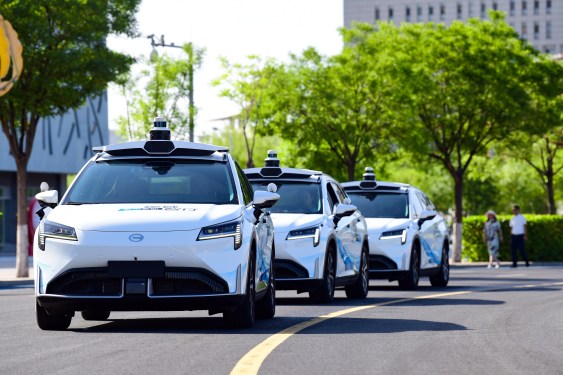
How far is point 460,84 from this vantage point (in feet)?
151

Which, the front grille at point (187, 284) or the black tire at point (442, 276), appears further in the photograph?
the black tire at point (442, 276)

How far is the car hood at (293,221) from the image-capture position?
16.3 m

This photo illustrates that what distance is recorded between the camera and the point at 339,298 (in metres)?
18.7

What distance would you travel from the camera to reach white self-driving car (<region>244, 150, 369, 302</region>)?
16.2 m

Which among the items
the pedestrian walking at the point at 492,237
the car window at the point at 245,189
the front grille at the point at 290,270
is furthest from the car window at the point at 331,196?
the pedestrian walking at the point at 492,237

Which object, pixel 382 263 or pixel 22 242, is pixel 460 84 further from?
pixel 382 263

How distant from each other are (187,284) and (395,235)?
34.1 ft

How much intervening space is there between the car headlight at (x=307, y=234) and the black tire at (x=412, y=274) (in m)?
5.51

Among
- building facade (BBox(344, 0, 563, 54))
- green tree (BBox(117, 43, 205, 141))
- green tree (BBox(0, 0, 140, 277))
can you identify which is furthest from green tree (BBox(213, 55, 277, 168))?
building facade (BBox(344, 0, 563, 54))

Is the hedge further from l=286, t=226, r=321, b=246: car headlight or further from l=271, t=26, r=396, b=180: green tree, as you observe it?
l=286, t=226, r=321, b=246: car headlight

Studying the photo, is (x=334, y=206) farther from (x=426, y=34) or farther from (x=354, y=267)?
(x=426, y=34)

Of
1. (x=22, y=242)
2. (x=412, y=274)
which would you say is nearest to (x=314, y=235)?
(x=412, y=274)

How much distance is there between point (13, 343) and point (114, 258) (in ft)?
3.81

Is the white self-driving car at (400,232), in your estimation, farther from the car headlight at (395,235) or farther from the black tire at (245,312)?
the black tire at (245,312)
